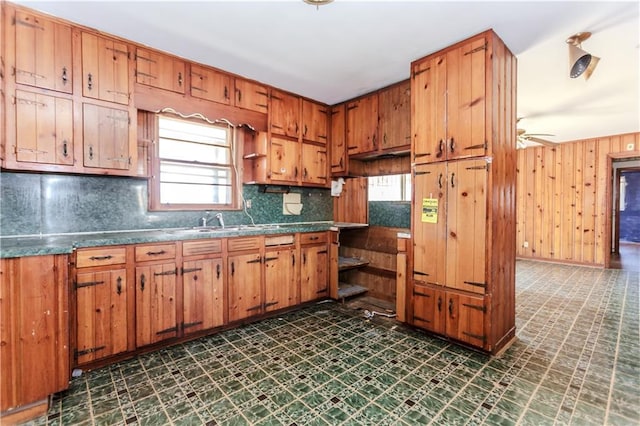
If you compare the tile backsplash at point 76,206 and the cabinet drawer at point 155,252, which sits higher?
the tile backsplash at point 76,206

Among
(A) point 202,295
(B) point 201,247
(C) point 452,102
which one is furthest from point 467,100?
(A) point 202,295

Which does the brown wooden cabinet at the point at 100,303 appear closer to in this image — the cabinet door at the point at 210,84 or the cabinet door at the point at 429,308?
the cabinet door at the point at 210,84

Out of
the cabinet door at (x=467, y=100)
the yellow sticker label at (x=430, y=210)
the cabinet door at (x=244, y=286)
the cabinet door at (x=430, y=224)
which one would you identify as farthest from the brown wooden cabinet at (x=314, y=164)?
the cabinet door at (x=467, y=100)

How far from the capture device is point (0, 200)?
7.29ft

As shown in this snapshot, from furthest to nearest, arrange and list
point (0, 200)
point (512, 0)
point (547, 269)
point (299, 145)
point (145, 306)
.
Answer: point (547, 269)
point (299, 145)
point (145, 306)
point (0, 200)
point (512, 0)

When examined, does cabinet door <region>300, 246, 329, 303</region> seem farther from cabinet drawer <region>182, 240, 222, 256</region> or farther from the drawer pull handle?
the drawer pull handle

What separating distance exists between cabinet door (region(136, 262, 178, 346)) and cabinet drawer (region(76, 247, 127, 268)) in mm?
167

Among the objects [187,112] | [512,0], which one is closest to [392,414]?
[512,0]

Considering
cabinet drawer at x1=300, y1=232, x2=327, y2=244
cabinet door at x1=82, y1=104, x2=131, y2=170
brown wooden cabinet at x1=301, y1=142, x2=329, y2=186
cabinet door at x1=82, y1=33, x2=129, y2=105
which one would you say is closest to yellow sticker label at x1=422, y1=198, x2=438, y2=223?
cabinet drawer at x1=300, y1=232, x2=327, y2=244

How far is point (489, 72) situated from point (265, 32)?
1.90 meters

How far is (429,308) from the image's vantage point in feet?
9.16

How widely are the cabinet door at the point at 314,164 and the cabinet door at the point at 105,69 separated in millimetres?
2068

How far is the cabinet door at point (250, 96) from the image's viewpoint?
3256 millimetres

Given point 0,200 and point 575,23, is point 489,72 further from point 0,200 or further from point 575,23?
point 0,200
